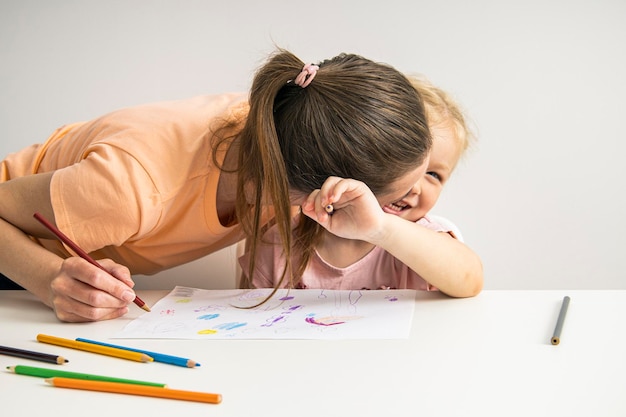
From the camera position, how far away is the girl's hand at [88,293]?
0.98m

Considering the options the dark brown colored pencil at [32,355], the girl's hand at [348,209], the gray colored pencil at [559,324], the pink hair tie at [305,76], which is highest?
the pink hair tie at [305,76]

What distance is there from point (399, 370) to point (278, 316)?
0.25m

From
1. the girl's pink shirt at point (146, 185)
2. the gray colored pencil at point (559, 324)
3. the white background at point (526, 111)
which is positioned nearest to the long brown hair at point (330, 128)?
the girl's pink shirt at point (146, 185)

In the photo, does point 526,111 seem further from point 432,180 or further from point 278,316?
point 278,316

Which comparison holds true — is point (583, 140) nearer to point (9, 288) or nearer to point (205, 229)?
point (205, 229)

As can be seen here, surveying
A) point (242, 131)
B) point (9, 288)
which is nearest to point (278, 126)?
point (242, 131)

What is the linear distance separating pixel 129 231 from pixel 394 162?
1.23 ft

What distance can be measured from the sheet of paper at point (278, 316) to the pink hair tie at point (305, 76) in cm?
29

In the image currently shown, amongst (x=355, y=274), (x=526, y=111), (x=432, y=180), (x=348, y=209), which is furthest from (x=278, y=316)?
(x=526, y=111)

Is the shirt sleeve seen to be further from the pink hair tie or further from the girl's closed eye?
the girl's closed eye

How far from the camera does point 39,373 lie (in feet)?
2.62

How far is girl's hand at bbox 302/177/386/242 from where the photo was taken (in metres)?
0.97

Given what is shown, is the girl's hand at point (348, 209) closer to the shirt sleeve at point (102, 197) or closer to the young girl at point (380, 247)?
the young girl at point (380, 247)

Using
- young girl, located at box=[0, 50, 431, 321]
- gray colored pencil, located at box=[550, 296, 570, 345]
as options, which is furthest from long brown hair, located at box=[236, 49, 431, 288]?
gray colored pencil, located at box=[550, 296, 570, 345]
